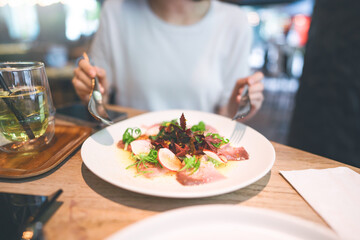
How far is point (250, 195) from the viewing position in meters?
0.69

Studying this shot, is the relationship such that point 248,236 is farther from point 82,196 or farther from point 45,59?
point 45,59

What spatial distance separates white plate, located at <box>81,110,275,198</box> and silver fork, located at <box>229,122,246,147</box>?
0.03 ft

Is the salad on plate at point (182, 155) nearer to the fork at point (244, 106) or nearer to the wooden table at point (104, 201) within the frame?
the wooden table at point (104, 201)

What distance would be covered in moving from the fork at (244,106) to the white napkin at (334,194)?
0.39m

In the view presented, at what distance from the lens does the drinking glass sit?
0.79 m

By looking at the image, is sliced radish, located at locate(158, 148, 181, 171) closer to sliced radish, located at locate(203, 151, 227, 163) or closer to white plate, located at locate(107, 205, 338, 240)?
sliced radish, located at locate(203, 151, 227, 163)

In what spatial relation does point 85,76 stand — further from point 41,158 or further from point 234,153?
point 234,153

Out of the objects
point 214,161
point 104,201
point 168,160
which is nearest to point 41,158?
point 104,201

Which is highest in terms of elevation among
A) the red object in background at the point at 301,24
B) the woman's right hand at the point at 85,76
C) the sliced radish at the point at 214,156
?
the red object in background at the point at 301,24

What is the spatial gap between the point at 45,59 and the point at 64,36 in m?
2.61

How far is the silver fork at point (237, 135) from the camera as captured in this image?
1.00m

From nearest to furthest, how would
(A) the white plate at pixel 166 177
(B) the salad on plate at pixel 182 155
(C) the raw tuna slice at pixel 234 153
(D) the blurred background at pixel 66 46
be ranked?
(A) the white plate at pixel 166 177, (B) the salad on plate at pixel 182 155, (C) the raw tuna slice at pixel 234 153, (D) the blurred background at pixel 66 46

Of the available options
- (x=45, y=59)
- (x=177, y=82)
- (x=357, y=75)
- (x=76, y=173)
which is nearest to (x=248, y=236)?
(x=76, y=173)

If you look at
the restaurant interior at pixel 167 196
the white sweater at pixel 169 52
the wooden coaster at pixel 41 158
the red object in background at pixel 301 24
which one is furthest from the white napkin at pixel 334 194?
the red object in background at pixel 301 24
